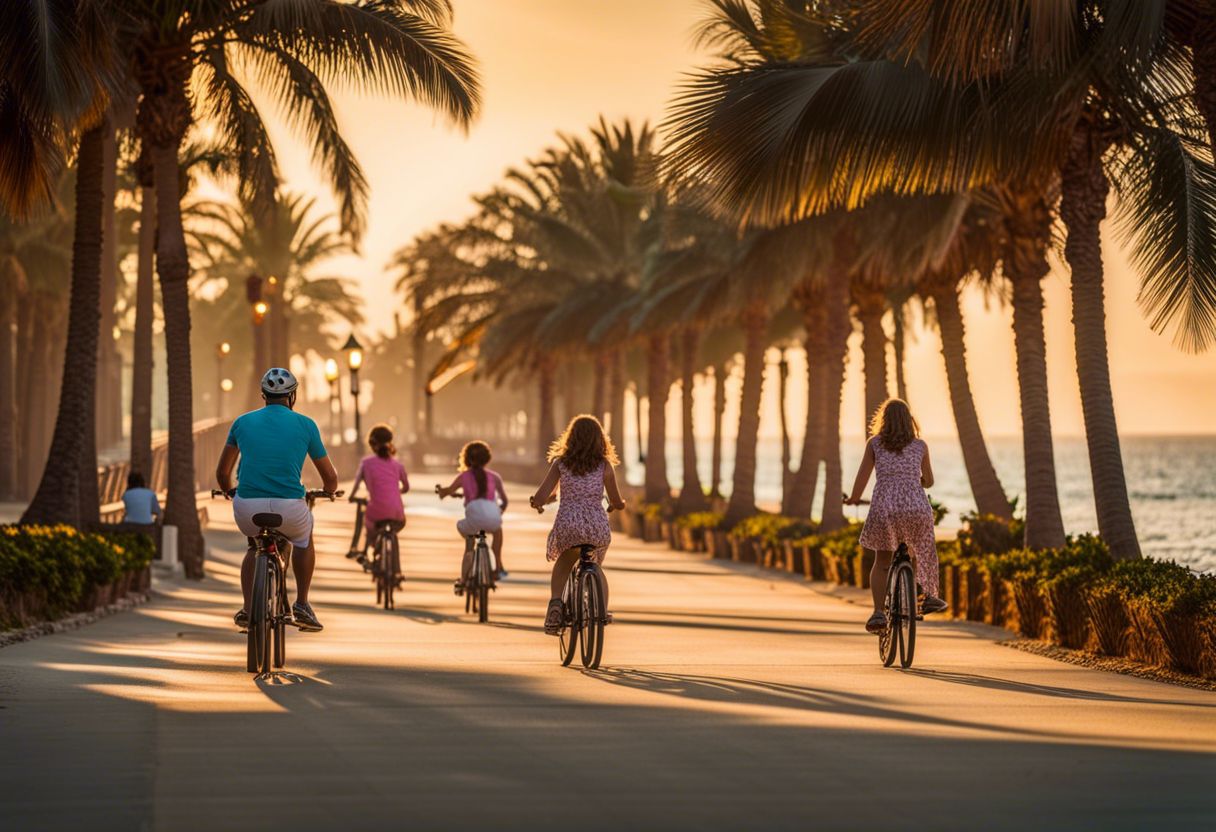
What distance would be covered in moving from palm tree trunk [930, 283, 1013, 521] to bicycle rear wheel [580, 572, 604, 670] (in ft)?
54.9

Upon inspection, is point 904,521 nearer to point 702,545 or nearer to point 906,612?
point 906,612

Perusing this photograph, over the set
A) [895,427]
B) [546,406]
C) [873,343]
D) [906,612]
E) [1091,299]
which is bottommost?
[906,612]

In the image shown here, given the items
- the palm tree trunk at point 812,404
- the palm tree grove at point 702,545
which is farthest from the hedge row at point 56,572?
the palm tree trunk at point 812,404

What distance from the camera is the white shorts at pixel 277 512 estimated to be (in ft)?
36.2

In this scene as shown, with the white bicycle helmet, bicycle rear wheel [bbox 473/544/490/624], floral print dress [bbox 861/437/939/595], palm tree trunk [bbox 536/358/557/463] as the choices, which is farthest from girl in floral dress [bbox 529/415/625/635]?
palm tree trunk [bbox 536/358/557/463]

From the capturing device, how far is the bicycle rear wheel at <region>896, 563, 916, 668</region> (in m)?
12.3

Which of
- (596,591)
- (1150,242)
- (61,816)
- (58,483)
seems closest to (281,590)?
(596,591)

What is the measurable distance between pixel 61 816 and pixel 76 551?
10862mm

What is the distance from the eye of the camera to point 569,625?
12.3 meters

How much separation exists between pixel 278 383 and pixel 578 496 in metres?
2.34

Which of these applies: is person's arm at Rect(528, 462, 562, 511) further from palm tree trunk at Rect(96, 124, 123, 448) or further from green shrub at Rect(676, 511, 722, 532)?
green shrub at Rect(676, 511, 722, 532)

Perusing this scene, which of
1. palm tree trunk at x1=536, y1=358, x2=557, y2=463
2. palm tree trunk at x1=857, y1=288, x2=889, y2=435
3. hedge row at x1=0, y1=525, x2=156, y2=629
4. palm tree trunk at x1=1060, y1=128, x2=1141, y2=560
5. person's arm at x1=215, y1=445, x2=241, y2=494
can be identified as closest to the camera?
person's arm at x1=215, y1=445, x2=241, y2=494

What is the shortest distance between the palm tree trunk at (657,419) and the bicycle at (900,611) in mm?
36651

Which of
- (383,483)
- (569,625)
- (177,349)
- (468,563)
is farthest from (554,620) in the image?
(177,349)
